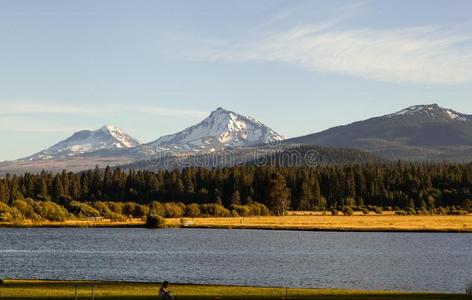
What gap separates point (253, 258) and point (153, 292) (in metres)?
39.5

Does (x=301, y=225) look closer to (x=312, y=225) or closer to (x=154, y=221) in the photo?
(x=312, y=225)

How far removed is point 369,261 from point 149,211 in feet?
358

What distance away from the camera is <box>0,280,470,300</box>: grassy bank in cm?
5228

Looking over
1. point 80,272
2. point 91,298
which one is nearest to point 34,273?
point 80,272

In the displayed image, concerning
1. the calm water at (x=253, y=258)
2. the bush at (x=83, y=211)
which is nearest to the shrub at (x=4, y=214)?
the bush at (x=83, y=211)

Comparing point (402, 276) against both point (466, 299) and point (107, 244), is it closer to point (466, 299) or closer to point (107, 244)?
point (466, 299)

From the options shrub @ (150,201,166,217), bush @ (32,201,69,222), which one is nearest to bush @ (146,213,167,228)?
bush @ (32,201,69,222)

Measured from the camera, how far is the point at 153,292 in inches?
2184

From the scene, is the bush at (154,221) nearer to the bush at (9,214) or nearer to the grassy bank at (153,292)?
the bush at (9,214)

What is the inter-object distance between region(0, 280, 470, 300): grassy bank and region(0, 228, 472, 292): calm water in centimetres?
1056

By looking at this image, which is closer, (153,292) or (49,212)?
(153,292)

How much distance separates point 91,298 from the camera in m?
50.7

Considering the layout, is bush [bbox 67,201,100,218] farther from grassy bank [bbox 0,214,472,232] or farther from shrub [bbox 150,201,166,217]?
shrub [bbox 150,201,166,217]

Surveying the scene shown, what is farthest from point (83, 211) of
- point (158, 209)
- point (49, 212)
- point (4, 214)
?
point (4, 214)
